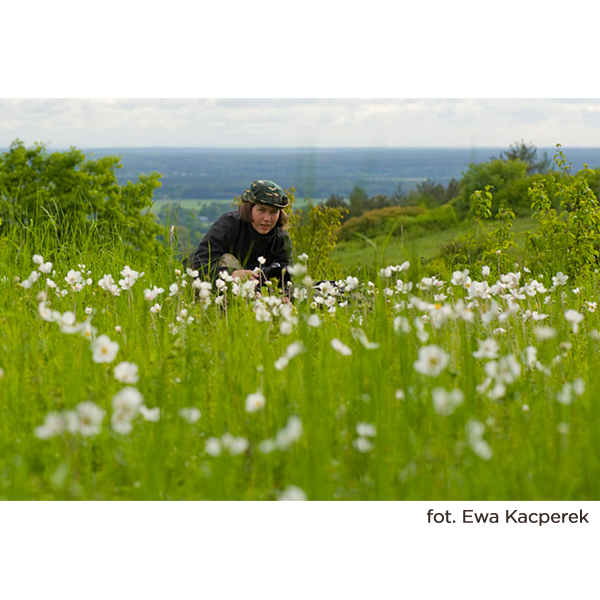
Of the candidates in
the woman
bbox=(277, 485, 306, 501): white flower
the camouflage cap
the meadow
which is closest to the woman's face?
the woman

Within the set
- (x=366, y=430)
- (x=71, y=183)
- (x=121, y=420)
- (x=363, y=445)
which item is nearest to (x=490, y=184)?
(x=71, y=183)

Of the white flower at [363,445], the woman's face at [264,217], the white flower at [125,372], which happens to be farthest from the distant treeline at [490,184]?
the white flower at [363,445]

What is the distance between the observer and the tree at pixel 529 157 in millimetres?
12922

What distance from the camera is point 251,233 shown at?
6.28 meters

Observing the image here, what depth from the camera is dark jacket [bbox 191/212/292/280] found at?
6129 millimetres

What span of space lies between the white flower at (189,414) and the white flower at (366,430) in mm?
555

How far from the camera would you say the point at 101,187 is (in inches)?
350

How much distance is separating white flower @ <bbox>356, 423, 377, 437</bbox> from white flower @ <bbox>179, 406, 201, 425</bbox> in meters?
0.55

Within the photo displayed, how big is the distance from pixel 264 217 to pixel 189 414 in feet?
13.3

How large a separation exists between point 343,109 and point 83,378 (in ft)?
7.80

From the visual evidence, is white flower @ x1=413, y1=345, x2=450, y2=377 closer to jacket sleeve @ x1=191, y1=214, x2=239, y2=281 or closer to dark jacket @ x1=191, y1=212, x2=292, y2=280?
dark jacket @ x1=191, y1=212, x2=292, y2=280

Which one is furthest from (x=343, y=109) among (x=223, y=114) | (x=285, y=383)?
(x=285, y=383)

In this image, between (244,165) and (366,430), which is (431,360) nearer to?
(366,430)

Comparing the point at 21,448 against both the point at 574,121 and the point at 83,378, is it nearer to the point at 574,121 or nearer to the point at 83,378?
the point at 83,378
